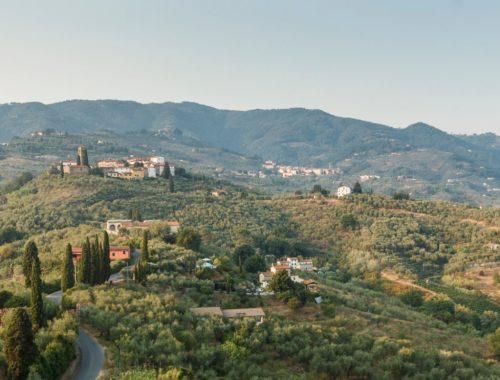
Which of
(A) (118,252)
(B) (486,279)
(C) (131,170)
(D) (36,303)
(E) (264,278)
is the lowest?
(B) (486,279)

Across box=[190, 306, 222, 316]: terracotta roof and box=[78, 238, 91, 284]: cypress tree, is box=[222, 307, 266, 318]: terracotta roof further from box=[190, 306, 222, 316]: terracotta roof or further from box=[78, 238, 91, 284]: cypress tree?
box=[78, 238, 91, 284]: cypress tree

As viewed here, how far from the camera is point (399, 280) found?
69.2 m

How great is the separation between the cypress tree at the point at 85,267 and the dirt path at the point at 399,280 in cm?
4125

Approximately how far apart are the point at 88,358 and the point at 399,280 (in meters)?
53.3

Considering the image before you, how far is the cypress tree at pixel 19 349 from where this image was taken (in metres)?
20.3

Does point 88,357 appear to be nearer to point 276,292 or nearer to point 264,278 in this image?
point 276,292

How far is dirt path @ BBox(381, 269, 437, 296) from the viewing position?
63.0m

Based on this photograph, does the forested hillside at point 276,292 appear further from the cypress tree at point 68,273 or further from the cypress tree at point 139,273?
the cypress tree at point 68,273

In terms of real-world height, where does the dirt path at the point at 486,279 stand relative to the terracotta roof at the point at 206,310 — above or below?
below

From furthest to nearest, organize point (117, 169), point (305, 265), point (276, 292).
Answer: point (117, 169) → point (305, 265) → point (276, 292)

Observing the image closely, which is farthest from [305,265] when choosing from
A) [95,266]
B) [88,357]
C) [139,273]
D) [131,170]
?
[131,170]

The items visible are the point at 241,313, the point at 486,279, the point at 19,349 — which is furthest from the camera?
the point at 486,279

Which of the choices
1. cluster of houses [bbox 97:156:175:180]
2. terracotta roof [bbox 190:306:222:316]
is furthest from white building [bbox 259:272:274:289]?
cluster of houses [bbox 97:156:175:180]

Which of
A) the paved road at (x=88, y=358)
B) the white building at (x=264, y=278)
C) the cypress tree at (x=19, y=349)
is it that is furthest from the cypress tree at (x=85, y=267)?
the white building at (x=264, y=278)
